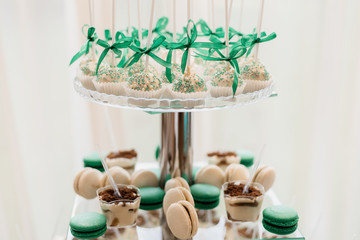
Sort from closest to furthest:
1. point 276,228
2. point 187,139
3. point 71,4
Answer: point 276,228 < point 187,139 < point 71,4

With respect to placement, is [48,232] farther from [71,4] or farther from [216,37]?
[216,37]

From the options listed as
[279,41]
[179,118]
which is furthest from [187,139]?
[279,41]

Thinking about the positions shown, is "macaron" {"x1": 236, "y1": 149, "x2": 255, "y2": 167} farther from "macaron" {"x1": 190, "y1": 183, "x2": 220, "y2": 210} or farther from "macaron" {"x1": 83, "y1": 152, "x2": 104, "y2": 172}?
"macaron" {"x1": 83, "y1": 152, "x2": 104, "y2": 172}

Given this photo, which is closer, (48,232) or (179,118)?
(179,118)

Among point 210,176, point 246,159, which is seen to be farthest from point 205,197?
point 246,159

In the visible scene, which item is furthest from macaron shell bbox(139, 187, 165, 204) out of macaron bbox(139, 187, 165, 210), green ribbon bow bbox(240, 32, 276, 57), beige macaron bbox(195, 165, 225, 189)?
green ribbon bow bbox(240, 32, 276, 57)

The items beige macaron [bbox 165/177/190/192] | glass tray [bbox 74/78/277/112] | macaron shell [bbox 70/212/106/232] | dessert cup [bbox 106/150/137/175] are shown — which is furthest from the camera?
dessert cup [bbox 106/150/137/175]

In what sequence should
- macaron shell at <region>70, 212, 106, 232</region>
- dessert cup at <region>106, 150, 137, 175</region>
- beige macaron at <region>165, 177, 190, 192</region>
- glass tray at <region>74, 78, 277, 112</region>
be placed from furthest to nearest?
dessert cup at <region>106, 150, 137, 175</region>
beige macaron at <region>165, 177, 190, 192</region>
macaron shell at <region>70, 212, 106, 232</region>
glass tray at <region>74, 78, 277, 112</region>

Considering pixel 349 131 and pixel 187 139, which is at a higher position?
pixel 187 139
